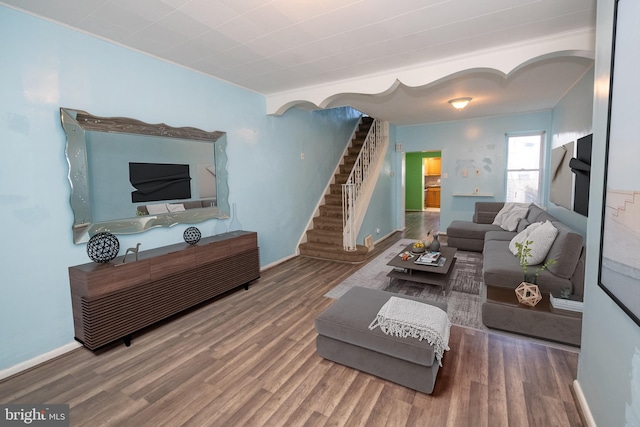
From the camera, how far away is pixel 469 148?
670cm

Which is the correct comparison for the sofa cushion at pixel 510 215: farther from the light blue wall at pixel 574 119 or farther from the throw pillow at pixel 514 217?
the light blue wall at pixel 574 119

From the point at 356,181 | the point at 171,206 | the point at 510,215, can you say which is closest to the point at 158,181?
the point at 171,206

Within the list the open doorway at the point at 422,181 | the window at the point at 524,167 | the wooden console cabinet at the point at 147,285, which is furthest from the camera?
the open doorway at the point at 422,181

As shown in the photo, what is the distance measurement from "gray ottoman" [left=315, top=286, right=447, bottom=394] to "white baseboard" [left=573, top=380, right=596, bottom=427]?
0.81m

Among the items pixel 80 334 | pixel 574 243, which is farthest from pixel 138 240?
pixel 574 243

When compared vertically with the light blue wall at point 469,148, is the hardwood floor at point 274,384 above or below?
below

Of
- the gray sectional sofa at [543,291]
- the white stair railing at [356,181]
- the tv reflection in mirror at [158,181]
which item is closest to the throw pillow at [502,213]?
the gray sectional sofa at [543,291]

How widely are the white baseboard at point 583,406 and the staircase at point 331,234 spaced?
3.23 metres

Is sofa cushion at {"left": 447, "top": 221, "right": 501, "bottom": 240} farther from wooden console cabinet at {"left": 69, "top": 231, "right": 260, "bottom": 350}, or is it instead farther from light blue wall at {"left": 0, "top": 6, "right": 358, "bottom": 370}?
light blue wall at {"left": 0, "top": 6, "right": 358, "bottom": 370}

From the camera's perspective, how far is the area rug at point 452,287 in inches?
122

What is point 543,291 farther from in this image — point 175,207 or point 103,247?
point 103,247

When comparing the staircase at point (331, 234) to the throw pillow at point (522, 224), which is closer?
the throw pillow at point (522, 224)

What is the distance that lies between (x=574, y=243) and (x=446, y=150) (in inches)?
180

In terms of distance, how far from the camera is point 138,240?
2988 mm
